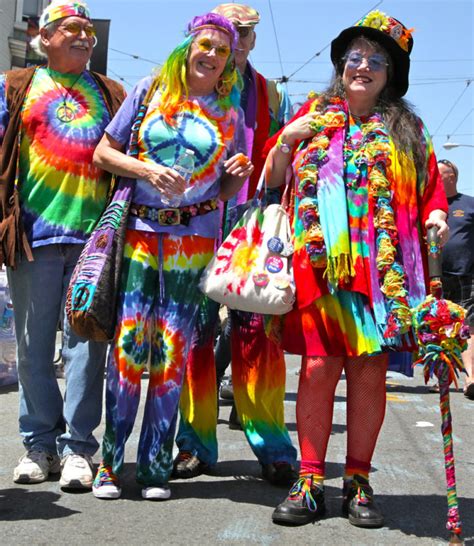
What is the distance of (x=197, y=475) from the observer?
4.80 metres

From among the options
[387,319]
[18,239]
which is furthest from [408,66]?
[18,239]

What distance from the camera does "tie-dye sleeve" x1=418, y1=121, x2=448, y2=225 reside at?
4070 mm

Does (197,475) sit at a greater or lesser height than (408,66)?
lesser

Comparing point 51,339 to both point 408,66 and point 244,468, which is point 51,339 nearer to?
point 244,468

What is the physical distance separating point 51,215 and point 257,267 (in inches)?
43.8

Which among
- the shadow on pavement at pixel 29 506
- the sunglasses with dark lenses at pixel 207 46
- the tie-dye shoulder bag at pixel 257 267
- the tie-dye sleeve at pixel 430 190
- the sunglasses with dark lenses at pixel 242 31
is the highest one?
the sunglasses with dark lenses at pixel 242 31

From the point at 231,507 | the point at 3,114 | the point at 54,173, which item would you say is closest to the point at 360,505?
the point at 231,507

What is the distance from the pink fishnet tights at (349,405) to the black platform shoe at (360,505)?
0.10 meters

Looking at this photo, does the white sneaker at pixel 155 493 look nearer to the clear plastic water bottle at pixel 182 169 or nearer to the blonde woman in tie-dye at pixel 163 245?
the blonde woman in tie-dye at pixel 163 245

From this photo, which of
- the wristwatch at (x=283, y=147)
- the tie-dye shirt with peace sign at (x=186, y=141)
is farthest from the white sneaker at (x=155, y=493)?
the wristwatch at (x=283, y=147)

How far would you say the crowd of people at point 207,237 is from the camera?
13.1ft

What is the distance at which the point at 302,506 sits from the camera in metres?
3.95

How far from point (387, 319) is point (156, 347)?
1096 millimetres

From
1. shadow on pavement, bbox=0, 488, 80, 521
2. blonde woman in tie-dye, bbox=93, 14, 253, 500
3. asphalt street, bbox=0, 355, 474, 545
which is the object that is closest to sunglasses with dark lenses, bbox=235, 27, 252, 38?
blonde woman in tie-dye, bbox=93, 14, 253, 500
